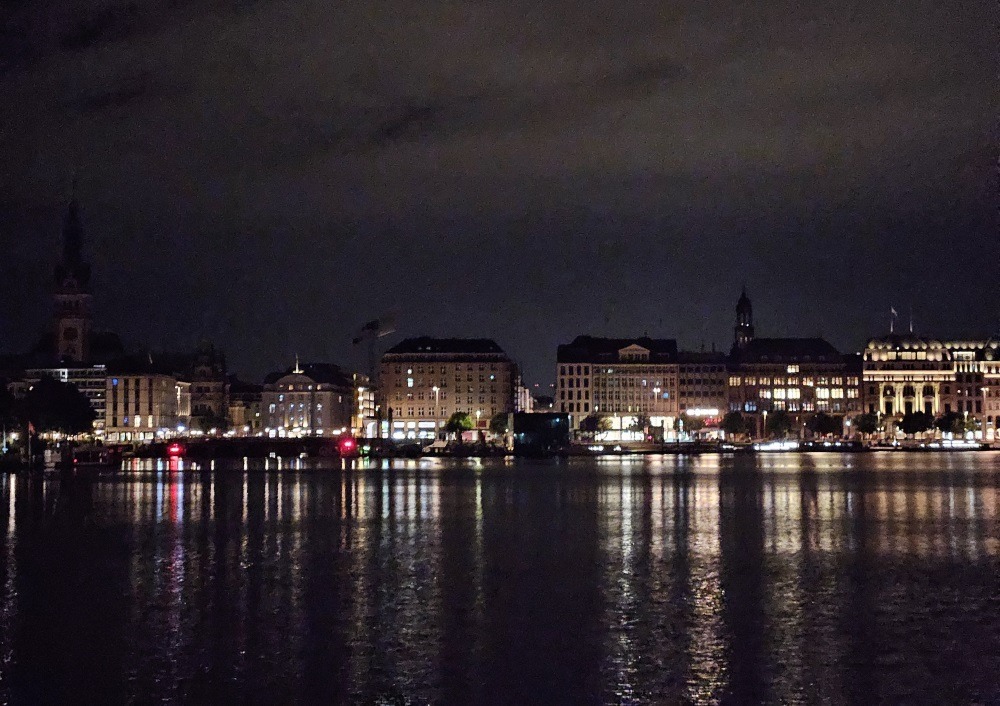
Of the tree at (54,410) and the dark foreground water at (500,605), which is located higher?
the tree at (54,410)

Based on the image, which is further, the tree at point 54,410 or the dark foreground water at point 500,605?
the tree at point 54,410

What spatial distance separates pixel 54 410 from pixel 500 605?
12783 cm

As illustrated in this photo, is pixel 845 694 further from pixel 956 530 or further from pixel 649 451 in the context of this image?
pixel 649 451

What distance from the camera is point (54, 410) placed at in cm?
14850

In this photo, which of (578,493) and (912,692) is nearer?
(912,692)

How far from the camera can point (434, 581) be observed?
3356cm

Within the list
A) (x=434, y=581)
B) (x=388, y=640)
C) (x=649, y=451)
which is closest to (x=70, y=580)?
(x=434, y=581)

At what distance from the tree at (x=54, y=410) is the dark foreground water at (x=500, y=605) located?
3561 inches

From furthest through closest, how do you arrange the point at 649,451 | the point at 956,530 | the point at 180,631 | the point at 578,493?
the point at 649,451 → the point at 578,493 → the point at 956,530 → the point at 180,631

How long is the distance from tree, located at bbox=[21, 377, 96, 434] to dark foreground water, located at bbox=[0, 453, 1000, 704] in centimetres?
9046

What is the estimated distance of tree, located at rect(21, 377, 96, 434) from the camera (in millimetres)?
146375

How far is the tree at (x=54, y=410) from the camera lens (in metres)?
146

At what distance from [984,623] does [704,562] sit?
11.4 meters

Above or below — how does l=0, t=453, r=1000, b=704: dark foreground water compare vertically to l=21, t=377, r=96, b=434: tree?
below
